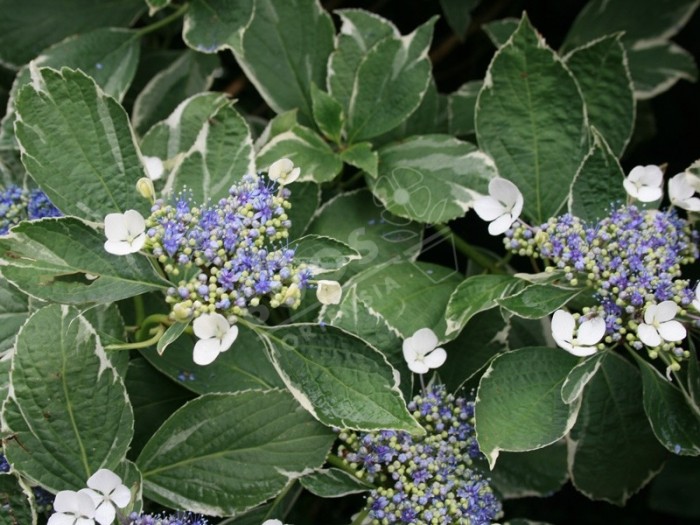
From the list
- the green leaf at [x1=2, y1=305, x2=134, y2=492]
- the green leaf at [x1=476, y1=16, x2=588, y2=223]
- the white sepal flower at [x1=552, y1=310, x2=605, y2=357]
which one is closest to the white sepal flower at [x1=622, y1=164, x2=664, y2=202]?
the green leaf at [x1=476, y1=16, x2=588, y2=223]

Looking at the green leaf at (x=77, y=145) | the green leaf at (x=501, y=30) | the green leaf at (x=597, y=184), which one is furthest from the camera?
the green leaf at (x=501, y=30)

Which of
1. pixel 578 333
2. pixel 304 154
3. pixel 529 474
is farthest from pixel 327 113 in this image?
pixel 529 474

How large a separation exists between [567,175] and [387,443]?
1.67ft

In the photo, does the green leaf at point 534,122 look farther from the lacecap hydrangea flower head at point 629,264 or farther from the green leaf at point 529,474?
Result: the green leaf at point 529,474

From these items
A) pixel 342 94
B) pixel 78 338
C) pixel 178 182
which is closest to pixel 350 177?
pixel 342 94

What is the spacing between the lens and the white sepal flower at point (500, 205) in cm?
124

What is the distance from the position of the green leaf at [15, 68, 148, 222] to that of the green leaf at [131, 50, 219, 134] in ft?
1.20

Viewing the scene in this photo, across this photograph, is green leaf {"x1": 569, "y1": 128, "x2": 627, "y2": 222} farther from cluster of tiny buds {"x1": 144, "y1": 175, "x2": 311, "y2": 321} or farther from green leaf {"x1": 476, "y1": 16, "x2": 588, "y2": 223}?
cluster of tiny buds {"x1": 144, "y1": 175, "x2": 311, "y2": 321}

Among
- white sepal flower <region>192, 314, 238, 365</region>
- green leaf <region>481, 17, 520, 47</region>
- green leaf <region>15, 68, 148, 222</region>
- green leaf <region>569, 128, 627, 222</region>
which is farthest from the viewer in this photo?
green leaf <region>481, 17, 520, 47</region>

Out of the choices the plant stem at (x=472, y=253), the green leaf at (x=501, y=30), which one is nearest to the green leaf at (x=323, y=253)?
the plant stem at (x=472, y=253)

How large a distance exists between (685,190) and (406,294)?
427 mm

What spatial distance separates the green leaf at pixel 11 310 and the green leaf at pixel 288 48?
20.2 inches

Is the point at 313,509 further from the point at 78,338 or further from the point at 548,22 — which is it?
the point at 548,22

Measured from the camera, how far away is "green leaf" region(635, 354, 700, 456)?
3.97 feet
